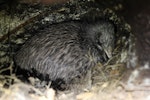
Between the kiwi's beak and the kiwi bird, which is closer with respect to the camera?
the kiwi bird

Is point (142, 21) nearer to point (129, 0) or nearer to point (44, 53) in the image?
point (129, 0)

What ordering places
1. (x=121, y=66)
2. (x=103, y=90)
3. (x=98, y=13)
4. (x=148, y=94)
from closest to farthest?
(x=148, y=94), (x=103, y=90), (x=121, y=66), (x=98, y=13)

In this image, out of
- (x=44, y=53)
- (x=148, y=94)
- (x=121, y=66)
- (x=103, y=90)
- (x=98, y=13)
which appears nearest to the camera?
(x=148, y=94)

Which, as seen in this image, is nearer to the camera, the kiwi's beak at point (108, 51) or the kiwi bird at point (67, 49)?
the kiwi bird at point (67, 49)

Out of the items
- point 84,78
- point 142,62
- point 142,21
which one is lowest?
point 84,78

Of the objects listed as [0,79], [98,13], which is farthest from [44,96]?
[98,13]

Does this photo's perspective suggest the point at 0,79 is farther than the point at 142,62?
Yes

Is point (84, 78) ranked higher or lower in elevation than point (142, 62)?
lower

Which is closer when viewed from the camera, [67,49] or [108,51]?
[67,49]
